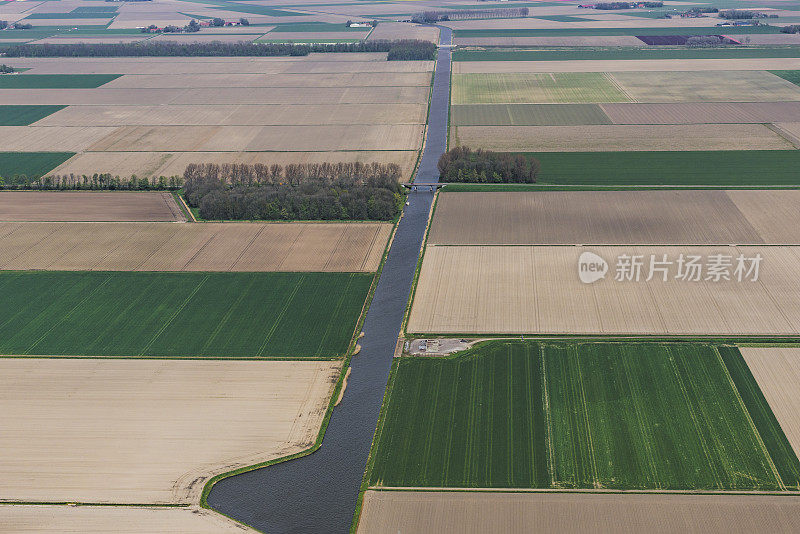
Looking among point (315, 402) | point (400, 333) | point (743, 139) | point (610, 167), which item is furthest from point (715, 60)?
point (315, 402)

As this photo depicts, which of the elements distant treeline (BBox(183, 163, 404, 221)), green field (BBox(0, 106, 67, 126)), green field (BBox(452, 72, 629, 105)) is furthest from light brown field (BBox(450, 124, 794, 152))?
green field (BBox(0, 106, 67, 126))

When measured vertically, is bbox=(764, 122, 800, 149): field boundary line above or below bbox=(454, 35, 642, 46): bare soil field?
above

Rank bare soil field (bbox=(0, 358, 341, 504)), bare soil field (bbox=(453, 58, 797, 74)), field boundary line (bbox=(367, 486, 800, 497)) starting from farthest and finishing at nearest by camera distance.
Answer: bare soil field (bbox=(453, 58, 797, 74)), bare soil field (bbox=(0, 358, 341, 504)), field boundary line (bbox=(367, 486, 800, 497))

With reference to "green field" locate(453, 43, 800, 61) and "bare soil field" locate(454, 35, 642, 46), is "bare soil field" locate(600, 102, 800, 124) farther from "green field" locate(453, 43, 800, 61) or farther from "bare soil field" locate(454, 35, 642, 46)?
"bare soil field" locate(454, 35, 642, 46)

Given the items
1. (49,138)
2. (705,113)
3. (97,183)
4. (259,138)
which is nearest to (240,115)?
(259,138)

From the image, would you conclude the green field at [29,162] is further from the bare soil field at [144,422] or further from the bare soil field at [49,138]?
the bare soil field at [144,422]

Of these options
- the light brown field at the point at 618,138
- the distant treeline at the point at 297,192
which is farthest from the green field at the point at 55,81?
the light brown field at the point at 618,138

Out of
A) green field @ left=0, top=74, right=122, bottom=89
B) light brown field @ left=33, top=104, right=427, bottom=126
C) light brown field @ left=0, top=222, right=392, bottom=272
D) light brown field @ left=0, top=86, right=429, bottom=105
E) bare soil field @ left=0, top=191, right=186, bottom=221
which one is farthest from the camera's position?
green field @ left=0, top=74, right=122, bottom=89

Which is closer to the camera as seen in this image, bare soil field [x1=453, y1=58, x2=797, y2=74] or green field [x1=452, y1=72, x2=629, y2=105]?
green field [x1=452, y1=72, x2=629, y2=105]

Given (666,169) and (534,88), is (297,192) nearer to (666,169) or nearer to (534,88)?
(666,169)
